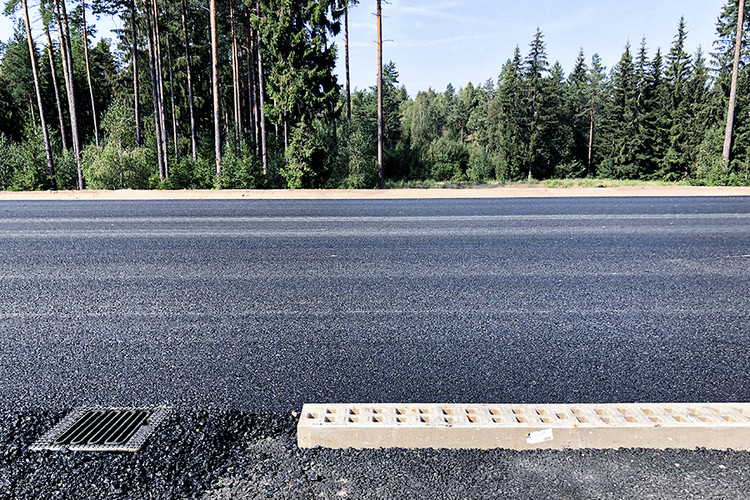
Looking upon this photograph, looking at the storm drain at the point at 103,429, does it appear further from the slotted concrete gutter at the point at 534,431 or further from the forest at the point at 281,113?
the forest at the point at 281,113

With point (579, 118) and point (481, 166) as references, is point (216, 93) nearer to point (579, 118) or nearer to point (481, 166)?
point (481, 166)

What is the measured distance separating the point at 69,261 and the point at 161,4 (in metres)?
33.9

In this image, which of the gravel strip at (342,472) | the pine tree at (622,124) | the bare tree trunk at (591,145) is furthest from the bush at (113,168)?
the bare tree trunk at (591,145)

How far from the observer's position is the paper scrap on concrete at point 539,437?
2430 mm

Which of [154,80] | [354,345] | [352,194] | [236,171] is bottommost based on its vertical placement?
[354,345]

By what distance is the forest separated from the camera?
23.0 m

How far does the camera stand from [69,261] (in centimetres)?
683

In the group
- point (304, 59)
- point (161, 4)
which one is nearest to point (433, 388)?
point (304, 59)

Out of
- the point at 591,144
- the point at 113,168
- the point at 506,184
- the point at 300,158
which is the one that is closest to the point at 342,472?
the point at 113,168

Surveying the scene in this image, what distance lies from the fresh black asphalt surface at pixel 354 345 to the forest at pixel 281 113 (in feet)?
50.4

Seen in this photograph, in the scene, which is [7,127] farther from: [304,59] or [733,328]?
[733,328]

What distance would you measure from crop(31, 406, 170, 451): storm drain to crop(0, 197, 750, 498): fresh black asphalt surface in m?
0.08

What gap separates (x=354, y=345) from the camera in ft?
12.6

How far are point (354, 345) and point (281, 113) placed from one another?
72.7 ft
